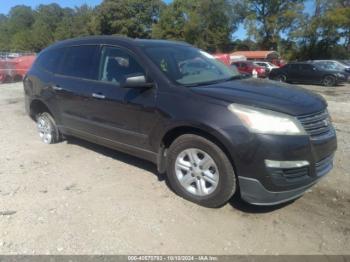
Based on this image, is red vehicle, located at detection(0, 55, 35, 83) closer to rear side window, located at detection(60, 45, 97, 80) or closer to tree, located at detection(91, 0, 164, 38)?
rear side window, located at detection(60, 45, 97, 80)

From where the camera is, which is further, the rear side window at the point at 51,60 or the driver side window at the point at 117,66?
the rear side window at the point at 51,60

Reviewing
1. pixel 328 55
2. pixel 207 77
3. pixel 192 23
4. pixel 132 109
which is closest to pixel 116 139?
pixel 132 109

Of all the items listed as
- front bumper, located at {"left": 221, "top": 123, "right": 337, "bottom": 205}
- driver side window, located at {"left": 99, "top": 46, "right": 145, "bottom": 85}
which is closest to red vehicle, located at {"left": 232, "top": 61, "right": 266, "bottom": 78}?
driver side window, located at {"left": 99, "top": 46, "right": 145, "bottom": 85}

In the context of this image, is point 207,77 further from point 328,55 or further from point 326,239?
point 328,55

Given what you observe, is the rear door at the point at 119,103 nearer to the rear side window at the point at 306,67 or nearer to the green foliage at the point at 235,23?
the rear side window at the point at 306,67

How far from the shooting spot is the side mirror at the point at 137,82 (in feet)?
13.2

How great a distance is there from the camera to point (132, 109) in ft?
14.2

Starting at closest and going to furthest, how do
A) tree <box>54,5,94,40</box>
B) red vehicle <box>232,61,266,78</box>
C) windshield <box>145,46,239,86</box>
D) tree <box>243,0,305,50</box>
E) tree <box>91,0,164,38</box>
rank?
windshield <box>145,46,239,86</box>
red vehicle <box>232,61,266,78</box>
tree <box>243,0,305,50</box>
tree <box>91,0,164,38</box>
tree <box>54,5,94,40</box>

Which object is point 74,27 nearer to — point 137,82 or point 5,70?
point 5,70

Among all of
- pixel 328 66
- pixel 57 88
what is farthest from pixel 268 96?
pixel 328 66

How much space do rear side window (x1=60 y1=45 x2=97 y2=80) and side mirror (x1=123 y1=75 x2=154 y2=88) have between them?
3.35ft

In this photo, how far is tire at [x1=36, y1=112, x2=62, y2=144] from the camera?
6188mm

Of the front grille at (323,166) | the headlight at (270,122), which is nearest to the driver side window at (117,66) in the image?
the headlight at (270,122)

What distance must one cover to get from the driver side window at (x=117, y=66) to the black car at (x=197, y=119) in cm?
1
